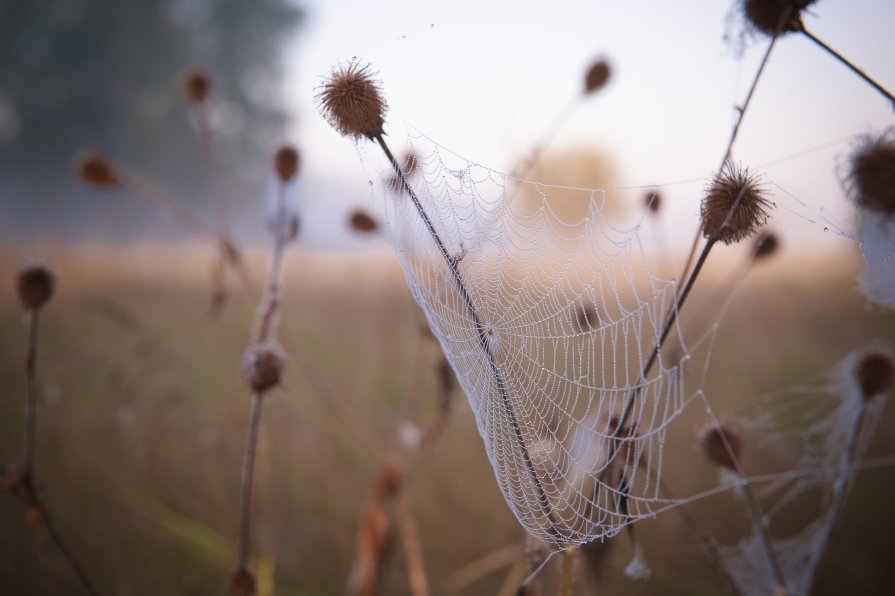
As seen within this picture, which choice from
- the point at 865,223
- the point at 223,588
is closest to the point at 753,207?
the point at 865,223

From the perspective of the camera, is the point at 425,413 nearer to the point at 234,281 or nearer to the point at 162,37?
the point at 234,281

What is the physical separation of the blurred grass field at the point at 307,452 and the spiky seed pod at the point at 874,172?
49 cm

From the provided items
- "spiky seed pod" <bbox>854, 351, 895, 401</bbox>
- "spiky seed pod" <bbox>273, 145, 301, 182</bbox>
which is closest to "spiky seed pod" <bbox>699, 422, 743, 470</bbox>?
"spiky seed pod" <bbox>854, 351, 895, 401</bbox>

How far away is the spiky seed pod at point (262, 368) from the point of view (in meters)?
0.80

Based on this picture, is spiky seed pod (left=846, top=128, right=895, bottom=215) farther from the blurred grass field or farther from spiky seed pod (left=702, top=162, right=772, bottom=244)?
the blurred grass field

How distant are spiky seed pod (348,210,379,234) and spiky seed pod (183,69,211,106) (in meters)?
0.44

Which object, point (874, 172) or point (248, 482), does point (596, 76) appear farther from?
point (248, 482)

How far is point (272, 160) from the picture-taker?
1012 mm

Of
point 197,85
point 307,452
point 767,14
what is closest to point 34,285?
point 197,85

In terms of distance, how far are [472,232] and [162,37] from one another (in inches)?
646

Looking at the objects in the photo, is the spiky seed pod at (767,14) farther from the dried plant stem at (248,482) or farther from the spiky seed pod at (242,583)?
the spiky seed pod at (242,583)

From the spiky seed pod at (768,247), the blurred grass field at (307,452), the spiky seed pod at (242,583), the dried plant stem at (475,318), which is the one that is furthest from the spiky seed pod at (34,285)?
the spiky seed pod at (768,247)

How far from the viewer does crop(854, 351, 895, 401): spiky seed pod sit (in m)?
0.85

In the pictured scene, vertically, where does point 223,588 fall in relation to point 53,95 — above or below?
below
